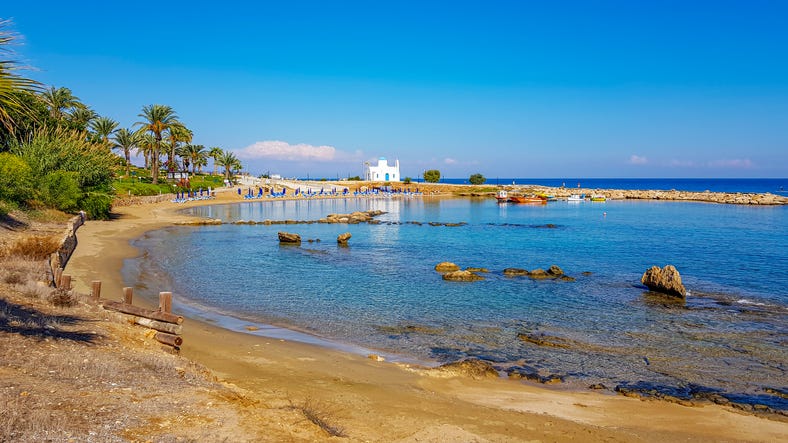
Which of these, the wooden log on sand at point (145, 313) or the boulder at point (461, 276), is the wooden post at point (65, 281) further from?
the boulder at point (461, 276)

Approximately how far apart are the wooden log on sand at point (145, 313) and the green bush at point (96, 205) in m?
36.3

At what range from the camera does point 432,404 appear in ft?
36.3

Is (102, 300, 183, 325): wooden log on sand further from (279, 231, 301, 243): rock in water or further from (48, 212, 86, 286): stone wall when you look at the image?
(279, 231, 301, 243): rock in water

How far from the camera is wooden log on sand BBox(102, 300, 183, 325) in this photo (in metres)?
13.4

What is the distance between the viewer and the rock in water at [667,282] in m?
23.9

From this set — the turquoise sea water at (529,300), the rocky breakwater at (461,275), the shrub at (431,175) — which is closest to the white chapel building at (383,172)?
the shrub at (431,175)

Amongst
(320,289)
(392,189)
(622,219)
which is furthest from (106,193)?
(392,189)

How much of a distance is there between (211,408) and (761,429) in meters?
10.4

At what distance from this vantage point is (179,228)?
50469 mm

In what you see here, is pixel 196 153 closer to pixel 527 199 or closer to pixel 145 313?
pixel 527 199

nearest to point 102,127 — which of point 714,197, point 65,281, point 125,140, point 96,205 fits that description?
point 125,140

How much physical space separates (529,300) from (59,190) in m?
35.7

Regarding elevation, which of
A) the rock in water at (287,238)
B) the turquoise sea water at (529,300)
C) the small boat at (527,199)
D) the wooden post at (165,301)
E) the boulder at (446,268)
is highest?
the small boat at (527,199)

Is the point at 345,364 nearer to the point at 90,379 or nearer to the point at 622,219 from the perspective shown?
the point at 90,379
